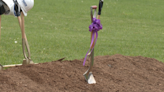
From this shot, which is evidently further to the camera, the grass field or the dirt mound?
the grass field

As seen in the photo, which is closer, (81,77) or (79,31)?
(81,77)

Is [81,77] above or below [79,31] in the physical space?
above

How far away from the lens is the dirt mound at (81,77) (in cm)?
407

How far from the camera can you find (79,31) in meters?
9.38

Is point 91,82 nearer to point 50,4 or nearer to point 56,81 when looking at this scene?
point 56,81

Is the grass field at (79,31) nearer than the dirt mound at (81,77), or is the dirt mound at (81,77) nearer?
the dirt mound at (81,77)

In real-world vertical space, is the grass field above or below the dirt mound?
→ below

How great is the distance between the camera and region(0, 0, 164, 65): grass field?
695cm

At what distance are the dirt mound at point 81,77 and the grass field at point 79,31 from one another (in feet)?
4.60

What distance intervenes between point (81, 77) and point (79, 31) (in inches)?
195

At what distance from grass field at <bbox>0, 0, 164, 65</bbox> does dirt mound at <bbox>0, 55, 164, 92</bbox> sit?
4.60 feet

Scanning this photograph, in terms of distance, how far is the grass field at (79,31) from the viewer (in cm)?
695

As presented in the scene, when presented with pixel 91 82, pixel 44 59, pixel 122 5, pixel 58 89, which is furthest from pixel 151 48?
pixel 122 5

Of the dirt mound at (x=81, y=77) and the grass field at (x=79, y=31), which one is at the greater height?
the dirt mound at (x=81, y=77)
